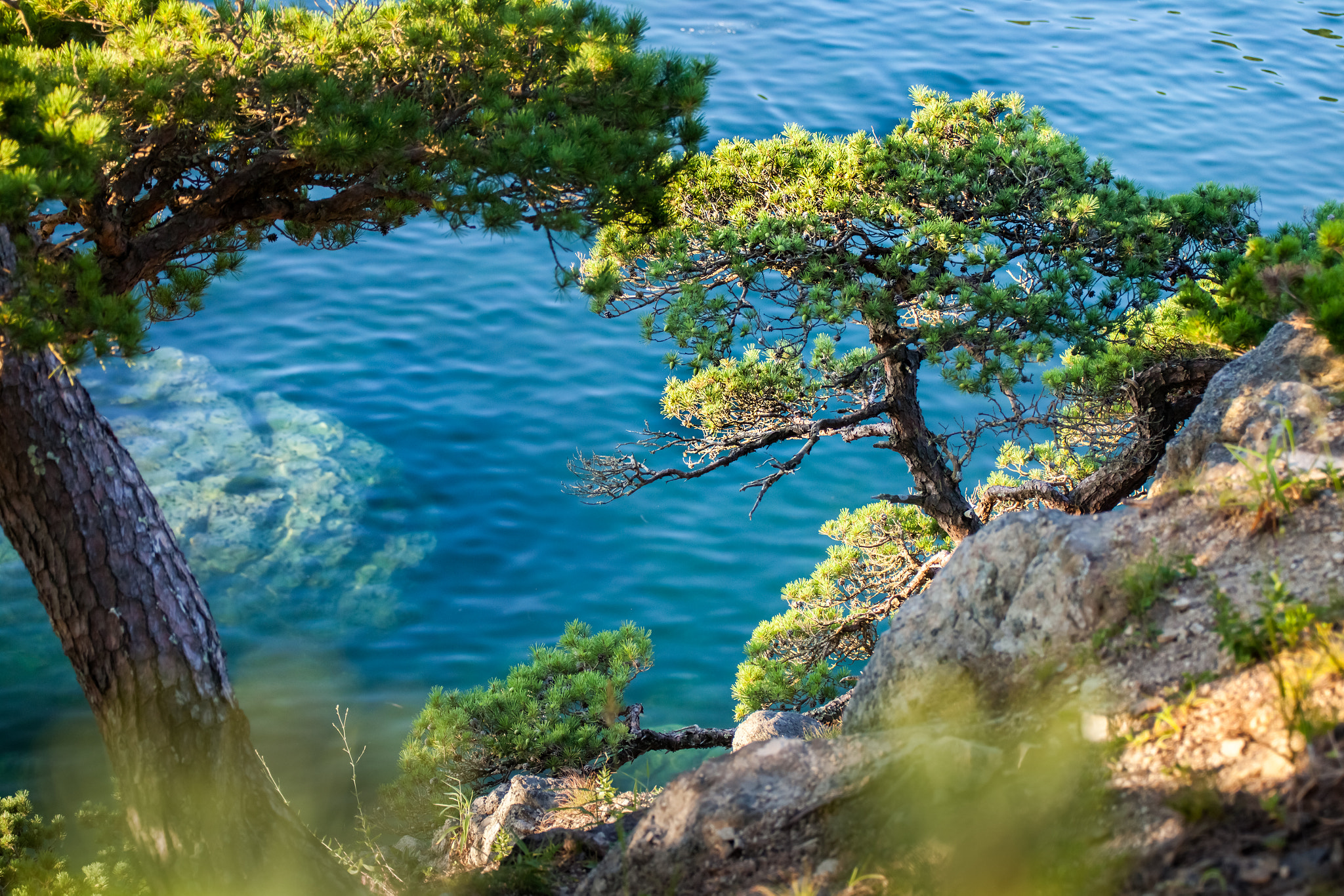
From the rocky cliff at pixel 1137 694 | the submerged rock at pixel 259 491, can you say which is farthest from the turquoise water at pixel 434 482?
the rocky cliff at pixel 1137 694

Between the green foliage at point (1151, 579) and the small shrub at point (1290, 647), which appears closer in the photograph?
the small shrub at point (1290, 647)

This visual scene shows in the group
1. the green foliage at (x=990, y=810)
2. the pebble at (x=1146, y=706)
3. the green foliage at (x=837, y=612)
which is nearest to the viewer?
the green foliage at (x=990, y=810)

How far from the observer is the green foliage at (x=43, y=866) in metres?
4.49

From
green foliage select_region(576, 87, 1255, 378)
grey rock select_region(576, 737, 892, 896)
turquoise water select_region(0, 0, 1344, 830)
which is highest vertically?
green foliage select_region(576, 87, 1255, 378)

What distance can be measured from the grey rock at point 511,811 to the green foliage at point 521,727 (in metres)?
0.14

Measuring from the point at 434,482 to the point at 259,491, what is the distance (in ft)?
6.41

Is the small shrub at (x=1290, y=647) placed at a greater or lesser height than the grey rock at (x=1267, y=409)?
lesser

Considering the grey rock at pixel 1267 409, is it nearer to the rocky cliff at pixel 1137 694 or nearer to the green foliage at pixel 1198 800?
the rocky cliff at pixel 1137 694

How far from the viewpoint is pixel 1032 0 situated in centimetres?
2331

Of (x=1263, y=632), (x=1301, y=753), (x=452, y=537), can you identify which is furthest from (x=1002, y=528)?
(x=452, y=537)

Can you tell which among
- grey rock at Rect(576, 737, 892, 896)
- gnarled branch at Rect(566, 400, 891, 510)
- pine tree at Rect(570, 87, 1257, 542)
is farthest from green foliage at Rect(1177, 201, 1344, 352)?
grey rock at Rect(576, 737, 892, 896)

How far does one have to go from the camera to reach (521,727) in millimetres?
5305

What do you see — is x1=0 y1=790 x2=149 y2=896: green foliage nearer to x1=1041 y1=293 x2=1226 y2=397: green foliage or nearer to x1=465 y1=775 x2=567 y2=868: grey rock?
x1=465 y1=775 x2=567 y2=868: grey rock

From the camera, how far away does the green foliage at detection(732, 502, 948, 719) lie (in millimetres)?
6633
